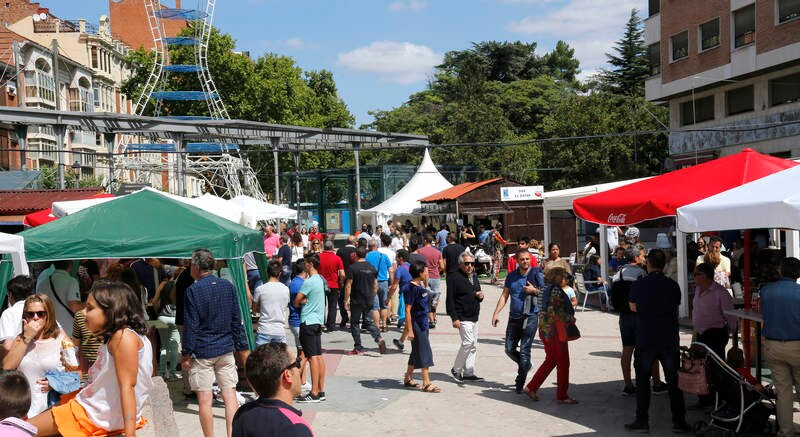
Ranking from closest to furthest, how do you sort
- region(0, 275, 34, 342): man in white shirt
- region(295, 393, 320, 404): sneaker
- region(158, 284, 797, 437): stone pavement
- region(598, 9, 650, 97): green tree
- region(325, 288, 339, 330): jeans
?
region(0, 275, 34, 342): man in white shirt → region(158, 284, 797, 437): stone pavement → region(295, 393, 320, 404): sneaker → region(325, 288, 339, 330): jeans → region(598, 9, 650, 97): green tree

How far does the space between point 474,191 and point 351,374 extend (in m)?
19.7

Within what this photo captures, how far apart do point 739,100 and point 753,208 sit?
26.9m

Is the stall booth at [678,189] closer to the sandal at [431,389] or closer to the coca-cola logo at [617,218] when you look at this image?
the coca-cola logo at [617,218]

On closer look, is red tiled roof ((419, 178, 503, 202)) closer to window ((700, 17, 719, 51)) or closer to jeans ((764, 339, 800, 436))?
window ((700, 17, 719, 51))

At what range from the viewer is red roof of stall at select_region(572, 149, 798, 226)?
372 inches

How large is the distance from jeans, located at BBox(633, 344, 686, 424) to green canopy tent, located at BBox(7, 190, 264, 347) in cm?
459

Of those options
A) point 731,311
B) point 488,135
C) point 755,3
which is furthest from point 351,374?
point 488,135

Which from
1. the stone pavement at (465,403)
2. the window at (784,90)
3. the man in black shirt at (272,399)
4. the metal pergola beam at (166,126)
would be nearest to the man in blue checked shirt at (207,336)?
the stone pavement at (465,403)

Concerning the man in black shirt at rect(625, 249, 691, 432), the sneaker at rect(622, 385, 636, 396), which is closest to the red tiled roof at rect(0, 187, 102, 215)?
the sneaker at rect(622, 385, 636, 396)

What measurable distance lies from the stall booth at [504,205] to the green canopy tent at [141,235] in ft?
69.0

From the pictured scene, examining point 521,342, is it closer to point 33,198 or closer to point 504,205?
point 33,198

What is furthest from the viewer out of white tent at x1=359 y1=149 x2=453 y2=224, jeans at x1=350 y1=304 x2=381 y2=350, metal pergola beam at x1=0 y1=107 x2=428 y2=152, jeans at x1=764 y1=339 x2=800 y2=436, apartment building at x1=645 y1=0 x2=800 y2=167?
white tent at x1=359 y1=149 x2=453 y2=224

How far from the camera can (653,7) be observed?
38000 mm

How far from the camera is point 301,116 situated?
212 ft
